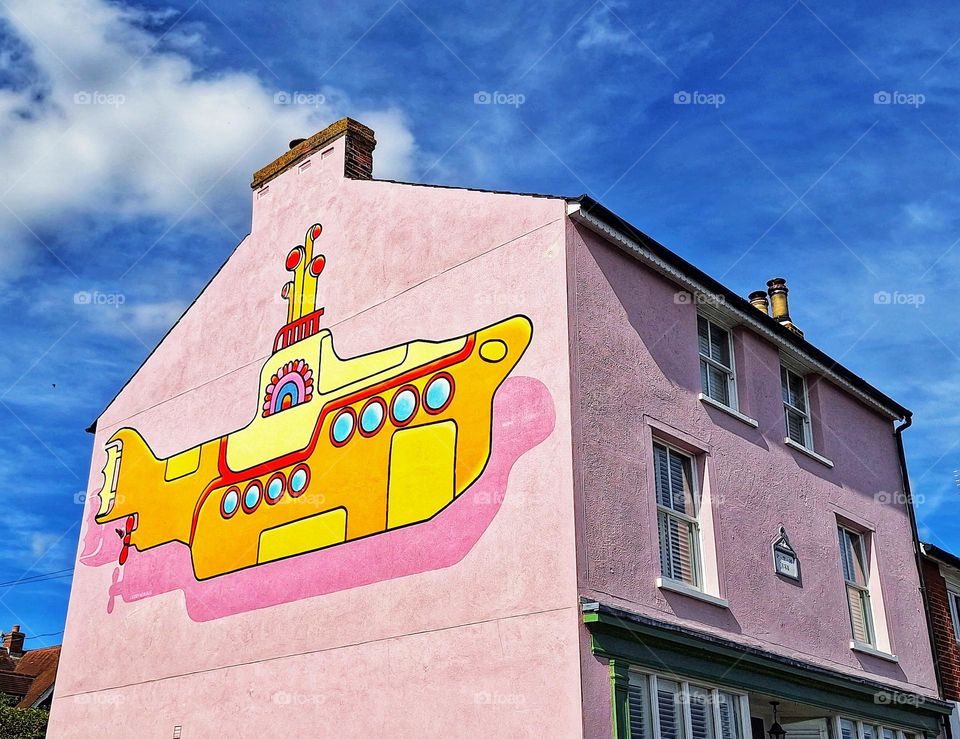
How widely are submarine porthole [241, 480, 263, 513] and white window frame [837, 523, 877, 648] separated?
9267 mm

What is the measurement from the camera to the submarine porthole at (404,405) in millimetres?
13820

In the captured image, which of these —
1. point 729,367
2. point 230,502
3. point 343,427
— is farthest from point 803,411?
point 230,502

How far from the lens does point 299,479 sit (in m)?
15.1

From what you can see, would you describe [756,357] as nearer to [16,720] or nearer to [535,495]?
[535,495]

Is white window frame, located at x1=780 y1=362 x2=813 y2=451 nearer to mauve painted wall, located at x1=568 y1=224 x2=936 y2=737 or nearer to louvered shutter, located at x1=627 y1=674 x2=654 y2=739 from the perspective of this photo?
mauve painted wall, located at x1=568 y1=224 x2=936 y2=737

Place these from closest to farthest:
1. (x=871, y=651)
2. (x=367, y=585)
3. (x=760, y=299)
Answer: (x=367, y=585) < (x=871, y=651) < (x=760, y=299)

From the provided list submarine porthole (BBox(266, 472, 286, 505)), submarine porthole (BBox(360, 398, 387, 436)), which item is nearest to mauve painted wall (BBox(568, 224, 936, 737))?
submarine porthole (BBox(360, 398, 387, 436))

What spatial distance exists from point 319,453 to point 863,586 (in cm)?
938

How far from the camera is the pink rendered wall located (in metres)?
11.6

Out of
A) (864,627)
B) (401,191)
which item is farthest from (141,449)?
(864,627)

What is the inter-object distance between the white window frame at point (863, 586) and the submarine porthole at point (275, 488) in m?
8.94

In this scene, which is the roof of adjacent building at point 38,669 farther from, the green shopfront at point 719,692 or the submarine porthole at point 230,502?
the green shopfront at point 719,692
